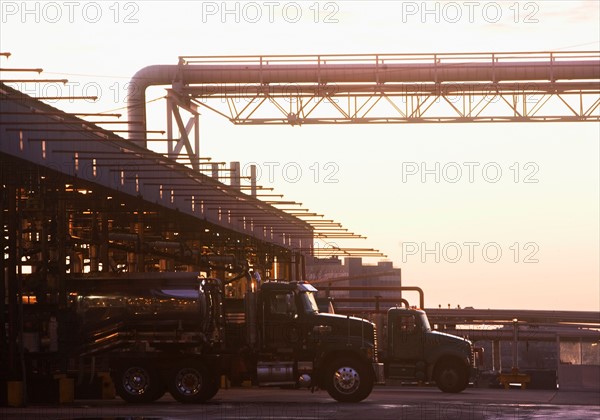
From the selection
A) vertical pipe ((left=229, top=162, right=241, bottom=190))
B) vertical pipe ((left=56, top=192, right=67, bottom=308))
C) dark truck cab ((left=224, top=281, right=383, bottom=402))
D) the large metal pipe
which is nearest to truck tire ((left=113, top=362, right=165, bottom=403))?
vertical pipe ((left=56, top=192, right=67, bottom=308))

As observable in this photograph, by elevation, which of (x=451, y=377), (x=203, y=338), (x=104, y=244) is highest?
(x=104, y=244)

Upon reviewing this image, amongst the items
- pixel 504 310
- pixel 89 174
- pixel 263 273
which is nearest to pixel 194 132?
pixel 263 273

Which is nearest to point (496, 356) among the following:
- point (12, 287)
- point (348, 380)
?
point (348, 380)

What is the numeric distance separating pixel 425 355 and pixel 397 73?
495 inches

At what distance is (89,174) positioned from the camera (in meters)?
33.7

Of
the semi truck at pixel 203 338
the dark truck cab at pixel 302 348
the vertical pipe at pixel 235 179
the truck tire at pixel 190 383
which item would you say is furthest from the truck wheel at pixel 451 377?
the truck tire at pixel 190 383

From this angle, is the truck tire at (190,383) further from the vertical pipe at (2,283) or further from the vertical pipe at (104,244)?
the vertical pipe at (104,244)

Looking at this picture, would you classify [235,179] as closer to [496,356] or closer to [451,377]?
[451,377]

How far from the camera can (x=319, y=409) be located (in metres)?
30.0

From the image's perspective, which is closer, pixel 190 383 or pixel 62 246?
pixel 190 383

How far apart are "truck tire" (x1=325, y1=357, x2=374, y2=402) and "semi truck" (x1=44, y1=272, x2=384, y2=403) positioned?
0.08 ft

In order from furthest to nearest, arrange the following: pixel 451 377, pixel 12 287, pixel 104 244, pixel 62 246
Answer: pixel 104 244 → pixel 451 377 → pixel 62 246 → pixel 12 287

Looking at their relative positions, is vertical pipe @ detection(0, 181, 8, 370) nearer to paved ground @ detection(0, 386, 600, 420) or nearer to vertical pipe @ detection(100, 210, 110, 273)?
paved ground @ detection(0, 386, 600, 420)

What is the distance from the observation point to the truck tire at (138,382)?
31672 mm
